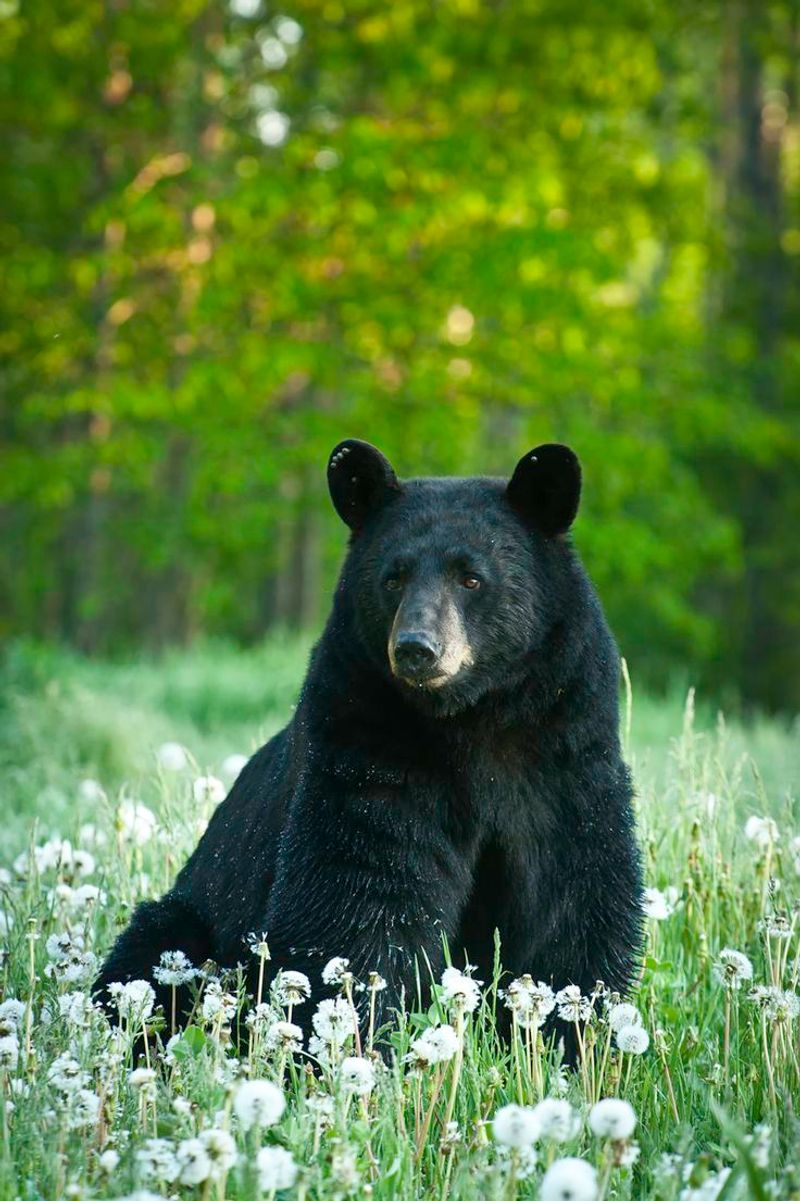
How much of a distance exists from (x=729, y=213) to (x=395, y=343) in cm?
515

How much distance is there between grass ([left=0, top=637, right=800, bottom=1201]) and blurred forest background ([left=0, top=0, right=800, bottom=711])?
8.51 m

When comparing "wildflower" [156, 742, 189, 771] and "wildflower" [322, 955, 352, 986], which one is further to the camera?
"wildflower" [156, 742, 189, 771]

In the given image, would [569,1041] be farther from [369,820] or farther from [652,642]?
[652,642]

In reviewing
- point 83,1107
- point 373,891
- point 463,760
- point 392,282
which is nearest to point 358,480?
point 463,760

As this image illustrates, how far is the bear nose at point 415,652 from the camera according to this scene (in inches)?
135

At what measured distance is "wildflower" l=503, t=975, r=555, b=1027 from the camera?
305 centimetres

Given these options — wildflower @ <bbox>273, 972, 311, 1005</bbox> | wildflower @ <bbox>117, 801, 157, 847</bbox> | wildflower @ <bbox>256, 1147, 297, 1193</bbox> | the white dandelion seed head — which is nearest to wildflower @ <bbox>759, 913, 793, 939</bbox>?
the white dandelion seed head

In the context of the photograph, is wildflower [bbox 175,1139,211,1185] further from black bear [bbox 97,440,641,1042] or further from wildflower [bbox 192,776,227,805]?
wildflower [bbox 192,776,227,805]

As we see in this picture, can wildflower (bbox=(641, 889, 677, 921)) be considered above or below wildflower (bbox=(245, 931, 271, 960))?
above

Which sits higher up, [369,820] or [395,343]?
[395,343]

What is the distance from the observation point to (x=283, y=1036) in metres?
3.05

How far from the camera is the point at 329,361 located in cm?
1370

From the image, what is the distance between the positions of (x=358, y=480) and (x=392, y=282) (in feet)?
35.3

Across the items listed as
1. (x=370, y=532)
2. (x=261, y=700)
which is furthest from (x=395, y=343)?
(x=370, y=532)
